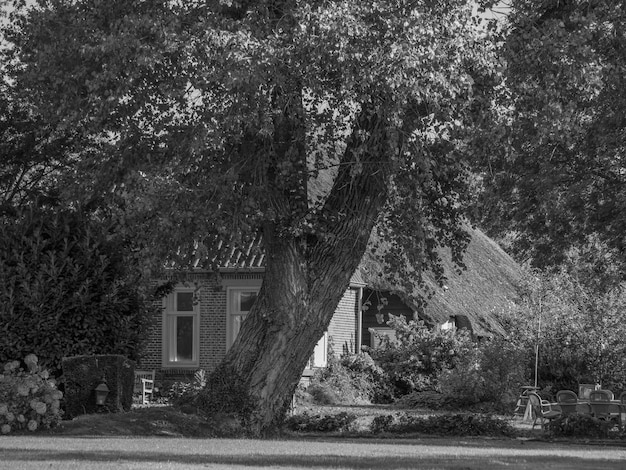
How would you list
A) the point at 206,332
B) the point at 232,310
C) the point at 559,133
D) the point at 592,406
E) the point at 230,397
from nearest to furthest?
the point at 559,133
the point at 230,397
the point at 592,406
the point at 232,310
the point at 206,332

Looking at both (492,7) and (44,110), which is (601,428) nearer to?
(492,7)

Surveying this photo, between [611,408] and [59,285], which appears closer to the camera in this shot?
[59,285]

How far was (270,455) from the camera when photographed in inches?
599

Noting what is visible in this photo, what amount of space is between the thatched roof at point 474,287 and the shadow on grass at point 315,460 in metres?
17.9

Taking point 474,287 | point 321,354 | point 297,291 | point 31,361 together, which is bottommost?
point 31,361

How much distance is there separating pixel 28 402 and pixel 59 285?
2.77m

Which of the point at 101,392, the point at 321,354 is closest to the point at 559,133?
the point at 101,392

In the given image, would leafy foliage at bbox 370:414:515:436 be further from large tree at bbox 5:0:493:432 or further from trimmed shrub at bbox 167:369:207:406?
trimmed shrub at bbox 167:369:207:406

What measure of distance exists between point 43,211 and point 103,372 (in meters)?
3.62

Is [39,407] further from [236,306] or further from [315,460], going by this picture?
[236,306]

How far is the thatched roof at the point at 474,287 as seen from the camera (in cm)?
3628

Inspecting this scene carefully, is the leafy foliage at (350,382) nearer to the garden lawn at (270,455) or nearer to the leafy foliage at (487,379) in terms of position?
the leafy foliage at (487,379)

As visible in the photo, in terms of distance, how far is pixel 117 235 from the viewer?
20.7m

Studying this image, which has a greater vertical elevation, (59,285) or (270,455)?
(59,285)
